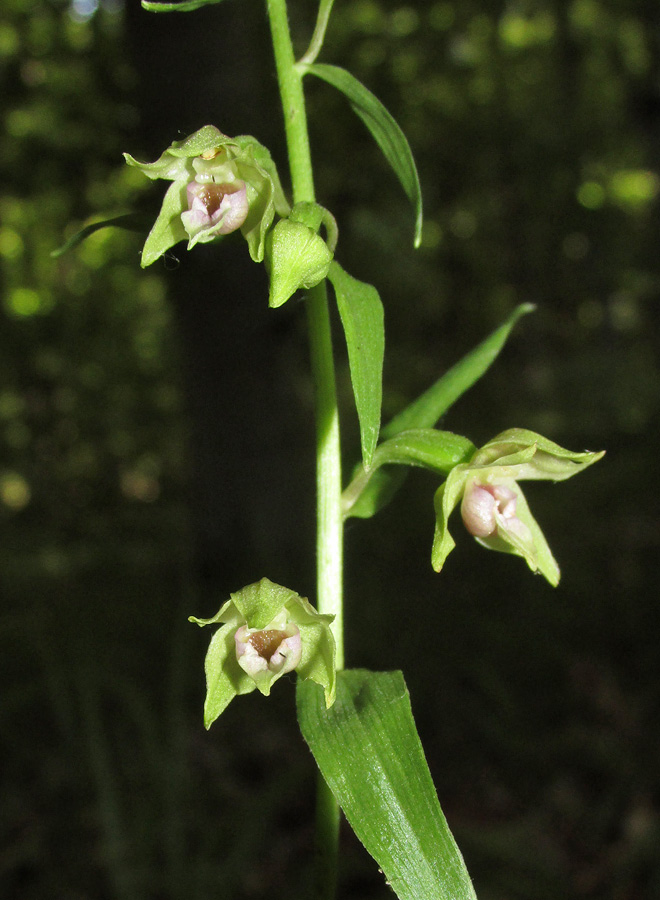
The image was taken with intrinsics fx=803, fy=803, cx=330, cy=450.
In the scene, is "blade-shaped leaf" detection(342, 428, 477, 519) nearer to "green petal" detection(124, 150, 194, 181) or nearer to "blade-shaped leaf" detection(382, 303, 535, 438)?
"blade-shaped leaf" detection(382, 303, 535, 438)

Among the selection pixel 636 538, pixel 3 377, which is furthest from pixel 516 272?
pixel 3 377

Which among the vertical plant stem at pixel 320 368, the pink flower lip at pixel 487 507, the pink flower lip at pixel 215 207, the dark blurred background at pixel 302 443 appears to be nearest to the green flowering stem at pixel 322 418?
the vertical plant stem at pixel 320 368

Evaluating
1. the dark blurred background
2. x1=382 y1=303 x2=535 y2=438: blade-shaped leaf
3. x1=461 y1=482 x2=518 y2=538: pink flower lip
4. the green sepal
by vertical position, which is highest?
the green sepal

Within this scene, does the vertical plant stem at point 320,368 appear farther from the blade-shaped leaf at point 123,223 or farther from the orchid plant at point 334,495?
the blade-shaped leaf at point 123,223

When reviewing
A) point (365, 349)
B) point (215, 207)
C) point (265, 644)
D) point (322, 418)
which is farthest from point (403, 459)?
point (215, 207)

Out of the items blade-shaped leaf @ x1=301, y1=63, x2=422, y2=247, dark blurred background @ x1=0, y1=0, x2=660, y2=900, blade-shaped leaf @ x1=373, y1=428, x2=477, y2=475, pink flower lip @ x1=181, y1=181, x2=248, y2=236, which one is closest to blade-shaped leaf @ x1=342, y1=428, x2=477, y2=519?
blade-shaped leaf @ x1=373, y1=428, x2=477, y2=475

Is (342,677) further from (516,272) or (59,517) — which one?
(59,517)
